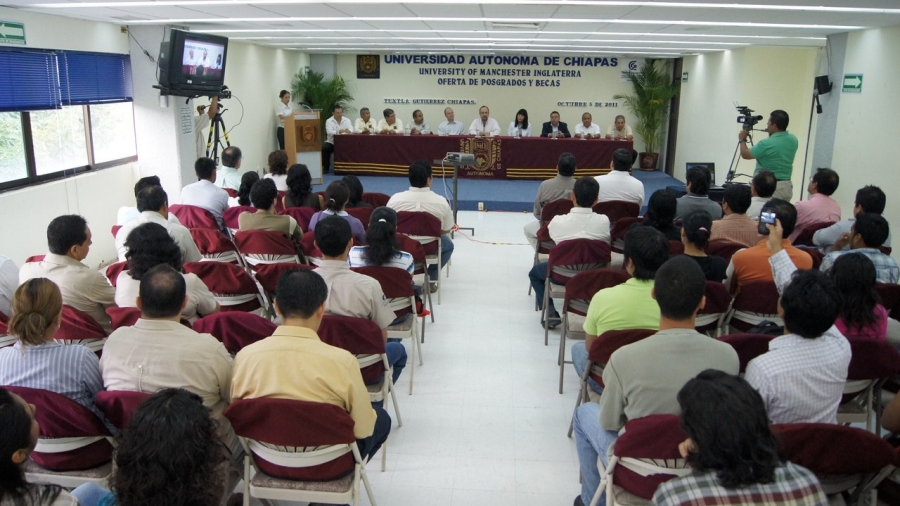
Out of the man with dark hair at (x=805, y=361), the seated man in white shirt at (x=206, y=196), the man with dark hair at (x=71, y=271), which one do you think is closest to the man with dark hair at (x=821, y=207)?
the man with dark hair at (x=805, y=361)

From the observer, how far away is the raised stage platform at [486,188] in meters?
10.4

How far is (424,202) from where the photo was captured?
5875mm

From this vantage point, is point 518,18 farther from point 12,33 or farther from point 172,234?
point 12,33

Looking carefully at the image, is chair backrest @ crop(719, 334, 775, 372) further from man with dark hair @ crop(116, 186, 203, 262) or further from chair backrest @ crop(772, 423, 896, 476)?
man with dark hair @ crop(116, 186, 203, 262)

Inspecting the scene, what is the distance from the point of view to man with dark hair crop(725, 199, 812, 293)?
12.8 ft

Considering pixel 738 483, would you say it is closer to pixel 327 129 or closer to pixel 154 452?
pixel 154 452

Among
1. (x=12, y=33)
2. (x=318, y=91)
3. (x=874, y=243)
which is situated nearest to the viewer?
(x=874, y=243)

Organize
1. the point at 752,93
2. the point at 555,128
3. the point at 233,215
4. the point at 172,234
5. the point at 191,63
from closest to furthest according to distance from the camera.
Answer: the point at 172,234, the point at 233,215, the point at 191,63, the point at 752,93, the point at 555,128

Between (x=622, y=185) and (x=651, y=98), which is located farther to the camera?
(x=651, y=98)

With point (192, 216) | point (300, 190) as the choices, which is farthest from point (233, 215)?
point (300, 190)

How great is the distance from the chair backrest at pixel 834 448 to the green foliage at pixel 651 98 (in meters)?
12.8

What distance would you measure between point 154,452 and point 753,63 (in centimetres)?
1096

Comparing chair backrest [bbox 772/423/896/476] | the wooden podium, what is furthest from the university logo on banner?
chair backrest [bbox 772/423/896/476]

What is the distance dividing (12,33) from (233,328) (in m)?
4.74
